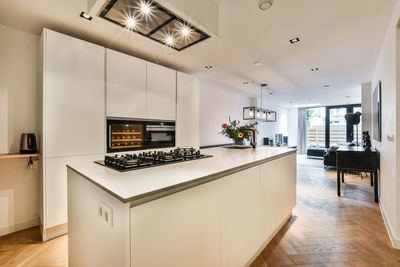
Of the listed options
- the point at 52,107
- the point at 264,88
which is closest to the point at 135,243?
the point at 52,107

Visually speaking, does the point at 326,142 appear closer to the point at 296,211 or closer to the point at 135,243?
the point at 296,211

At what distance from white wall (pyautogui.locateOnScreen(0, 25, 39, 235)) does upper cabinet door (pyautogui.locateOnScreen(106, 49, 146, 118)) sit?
3.00 ft

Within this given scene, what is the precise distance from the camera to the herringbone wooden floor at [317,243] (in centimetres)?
175

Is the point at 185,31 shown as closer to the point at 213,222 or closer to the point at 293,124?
the point at 213,222

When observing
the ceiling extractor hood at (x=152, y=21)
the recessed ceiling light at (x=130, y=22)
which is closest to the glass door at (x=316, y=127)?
the ceiling extractor hood at (x=152, y=21)

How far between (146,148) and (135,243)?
221 cm

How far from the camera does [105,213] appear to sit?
945 mm

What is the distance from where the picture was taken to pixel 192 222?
109 centimetres

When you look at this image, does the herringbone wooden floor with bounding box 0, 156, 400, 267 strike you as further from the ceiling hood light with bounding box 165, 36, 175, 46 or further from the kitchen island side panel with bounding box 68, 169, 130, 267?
the ceiling hood light with bounding box 165, 36, 175, 46

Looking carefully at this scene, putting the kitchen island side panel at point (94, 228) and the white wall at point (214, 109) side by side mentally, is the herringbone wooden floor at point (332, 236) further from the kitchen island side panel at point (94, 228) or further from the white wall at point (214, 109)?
the white wall at point (214, 109)

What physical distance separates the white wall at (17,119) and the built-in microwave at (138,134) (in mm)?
938

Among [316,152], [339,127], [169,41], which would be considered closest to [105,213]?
[169,41]

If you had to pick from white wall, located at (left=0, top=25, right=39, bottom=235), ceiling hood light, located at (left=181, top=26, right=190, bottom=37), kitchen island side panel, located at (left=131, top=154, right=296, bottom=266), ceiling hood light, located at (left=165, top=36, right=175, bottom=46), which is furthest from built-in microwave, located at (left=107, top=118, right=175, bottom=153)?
kitchen island side panel, located at (left=131, top=154, right=296, bottom=266)

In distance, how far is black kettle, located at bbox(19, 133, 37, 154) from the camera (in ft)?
7.02
